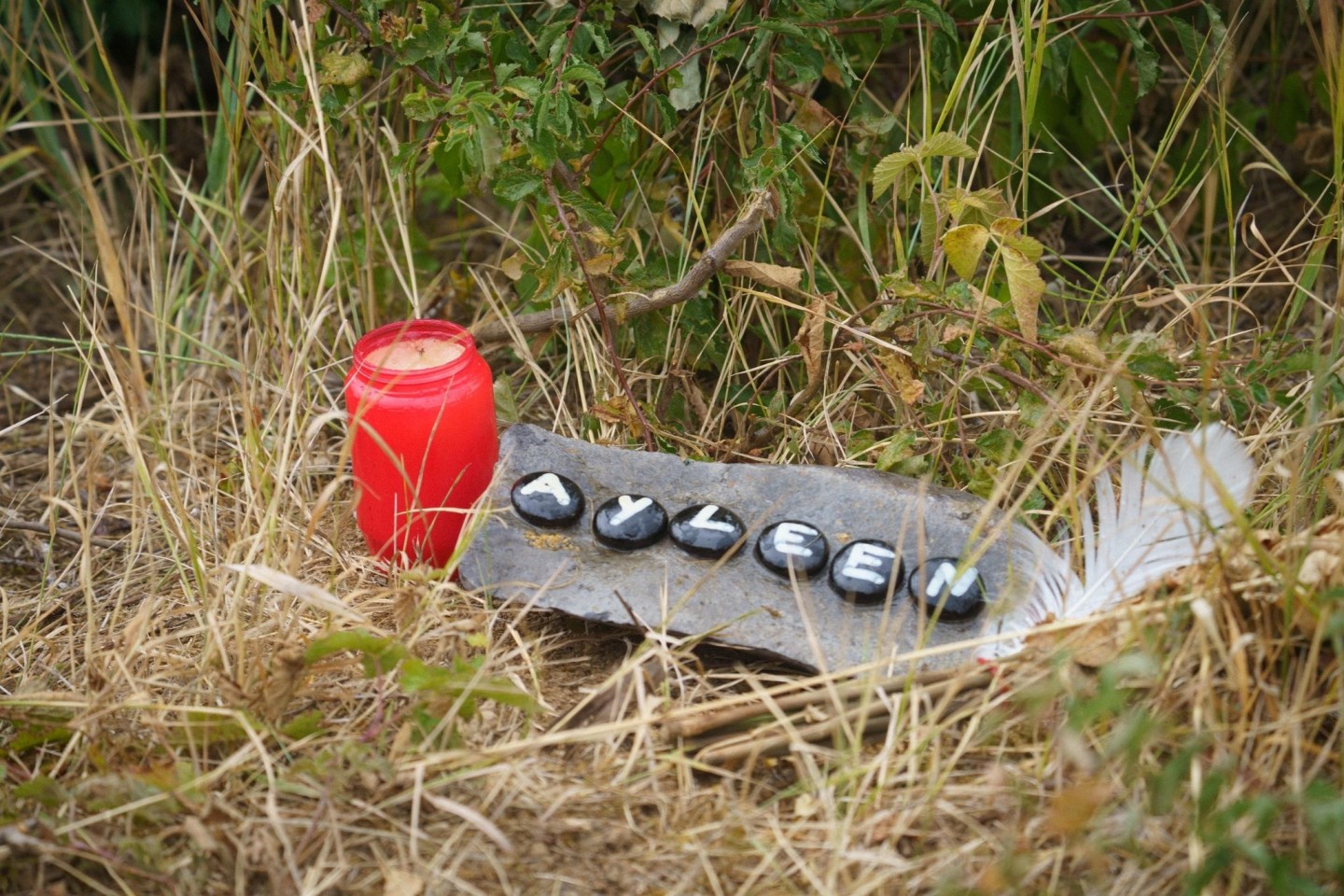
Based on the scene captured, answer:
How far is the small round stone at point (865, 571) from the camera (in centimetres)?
188

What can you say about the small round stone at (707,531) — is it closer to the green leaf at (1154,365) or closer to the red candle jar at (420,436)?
the red candle jar at (420,436)

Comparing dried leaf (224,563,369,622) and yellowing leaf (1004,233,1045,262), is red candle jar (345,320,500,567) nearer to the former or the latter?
dried leaf (224,563,369,622)

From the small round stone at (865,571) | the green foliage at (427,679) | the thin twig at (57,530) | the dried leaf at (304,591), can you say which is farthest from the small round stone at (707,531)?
the thin twig at (57,530)

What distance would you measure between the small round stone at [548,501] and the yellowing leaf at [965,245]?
27.7 inches

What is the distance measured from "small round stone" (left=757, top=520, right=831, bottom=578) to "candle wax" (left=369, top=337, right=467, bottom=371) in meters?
0.58

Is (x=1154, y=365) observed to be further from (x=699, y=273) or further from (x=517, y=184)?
(x=517, y=184)

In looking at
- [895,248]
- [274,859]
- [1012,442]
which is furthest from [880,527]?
[274,859]

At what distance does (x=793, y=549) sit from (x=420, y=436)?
0.60 m

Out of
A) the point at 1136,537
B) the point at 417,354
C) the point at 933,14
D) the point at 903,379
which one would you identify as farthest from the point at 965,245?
the point at 417,354

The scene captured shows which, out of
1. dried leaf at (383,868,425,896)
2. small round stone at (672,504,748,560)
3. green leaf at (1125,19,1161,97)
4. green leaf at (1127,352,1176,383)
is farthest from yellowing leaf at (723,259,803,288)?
dried leaf at (383,868,425,896)

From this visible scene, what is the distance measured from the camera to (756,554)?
1988 mm

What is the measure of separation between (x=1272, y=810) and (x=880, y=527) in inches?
30.9

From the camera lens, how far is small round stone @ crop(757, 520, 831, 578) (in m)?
1.94

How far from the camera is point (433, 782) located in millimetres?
1602
